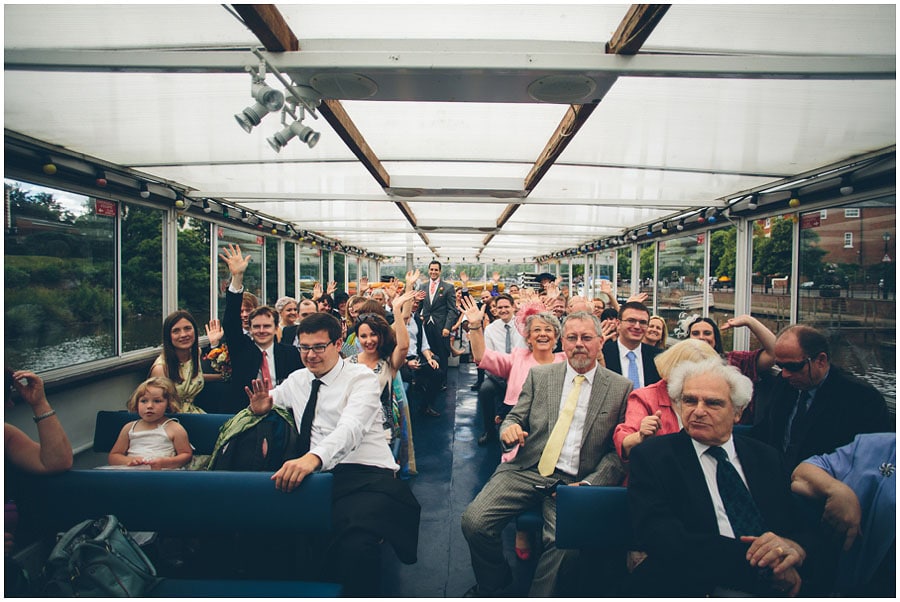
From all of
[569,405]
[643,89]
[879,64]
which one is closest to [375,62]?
[643,89]

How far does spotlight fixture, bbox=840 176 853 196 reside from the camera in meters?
3.59

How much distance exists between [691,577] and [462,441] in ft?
10.5

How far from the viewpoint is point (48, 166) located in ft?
11.6

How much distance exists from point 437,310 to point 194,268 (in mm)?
3464

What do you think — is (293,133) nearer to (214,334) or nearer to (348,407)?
(348,407)

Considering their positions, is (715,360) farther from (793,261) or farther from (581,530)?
(793,261)

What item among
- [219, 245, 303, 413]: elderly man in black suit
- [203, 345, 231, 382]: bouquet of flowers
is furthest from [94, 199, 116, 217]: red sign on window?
[203, 345, 231, 382]: bouquet of flowers

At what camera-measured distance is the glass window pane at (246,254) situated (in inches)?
262

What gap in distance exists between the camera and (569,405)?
2.56m

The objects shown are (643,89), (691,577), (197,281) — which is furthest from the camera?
(197,281)

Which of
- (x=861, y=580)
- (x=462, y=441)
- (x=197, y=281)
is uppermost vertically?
(x=197, y=281)

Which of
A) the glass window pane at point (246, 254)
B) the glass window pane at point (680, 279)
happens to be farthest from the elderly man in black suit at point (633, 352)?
the glass window pane at point (246, 254)

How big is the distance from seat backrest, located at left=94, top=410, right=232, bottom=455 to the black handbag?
1.06 m

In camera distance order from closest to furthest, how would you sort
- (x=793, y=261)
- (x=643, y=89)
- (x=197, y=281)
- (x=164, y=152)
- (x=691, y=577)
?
(x=691, y=577) → (x=643, y=89) → (x=164, y=152) → (x=793, y=261) → (x=197, y=281)
